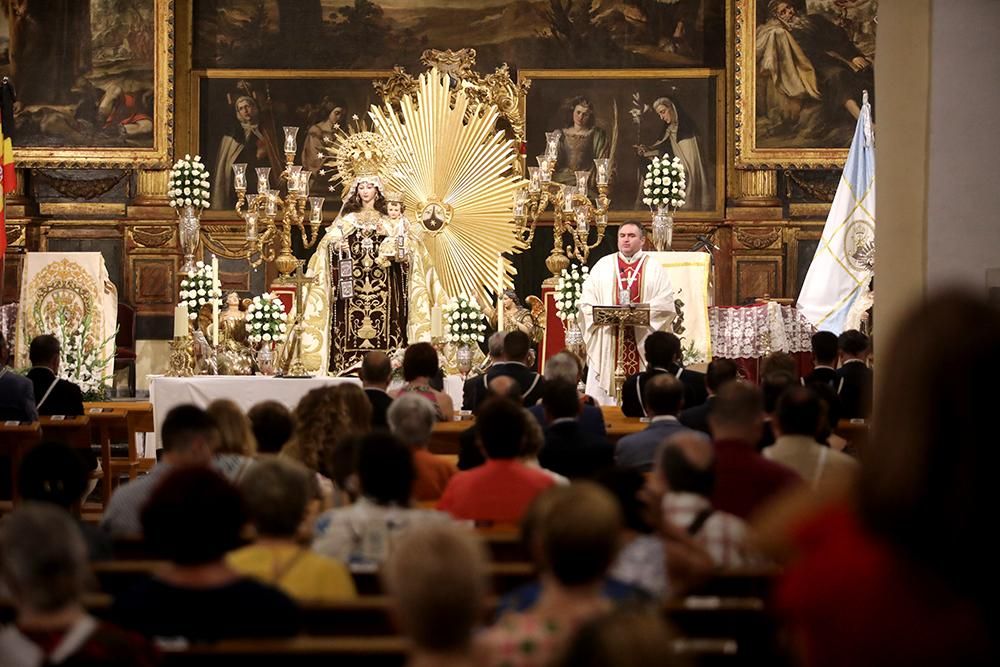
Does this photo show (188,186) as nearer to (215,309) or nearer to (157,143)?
(215,309)

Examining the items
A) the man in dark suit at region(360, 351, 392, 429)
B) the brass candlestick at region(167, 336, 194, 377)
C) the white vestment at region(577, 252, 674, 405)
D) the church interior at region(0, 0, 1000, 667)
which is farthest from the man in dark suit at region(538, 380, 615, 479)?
the brass candlestick at region(167, 336, 194, 377)

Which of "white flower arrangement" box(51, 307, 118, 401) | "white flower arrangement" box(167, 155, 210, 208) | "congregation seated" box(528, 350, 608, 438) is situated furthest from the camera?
"white flower arrangement" box(51, 307, 118, 401)

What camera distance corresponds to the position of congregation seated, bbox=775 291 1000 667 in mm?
2092

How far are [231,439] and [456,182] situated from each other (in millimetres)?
9876

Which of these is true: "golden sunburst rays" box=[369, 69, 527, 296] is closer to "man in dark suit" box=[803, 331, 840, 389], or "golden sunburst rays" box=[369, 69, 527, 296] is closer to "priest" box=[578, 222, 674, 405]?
"priest" box=[578, 222, 674, 405]

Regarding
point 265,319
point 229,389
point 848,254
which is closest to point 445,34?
point 848,254

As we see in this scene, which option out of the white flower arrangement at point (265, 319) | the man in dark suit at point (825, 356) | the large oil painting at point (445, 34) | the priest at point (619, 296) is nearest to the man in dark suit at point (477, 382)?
the man in dark suit at point (825, 356)

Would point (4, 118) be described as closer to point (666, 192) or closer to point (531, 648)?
point (666, 192)

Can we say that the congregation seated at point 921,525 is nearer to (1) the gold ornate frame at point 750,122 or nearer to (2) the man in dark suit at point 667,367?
(2) the man in dark suit at point 667,367

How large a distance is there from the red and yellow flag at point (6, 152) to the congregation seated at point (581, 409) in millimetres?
7148

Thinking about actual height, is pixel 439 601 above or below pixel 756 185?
below

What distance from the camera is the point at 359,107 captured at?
65.8 feet

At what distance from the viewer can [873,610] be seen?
2.25 metres

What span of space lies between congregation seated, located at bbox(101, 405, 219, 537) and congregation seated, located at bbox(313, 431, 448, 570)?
37.6 inches
